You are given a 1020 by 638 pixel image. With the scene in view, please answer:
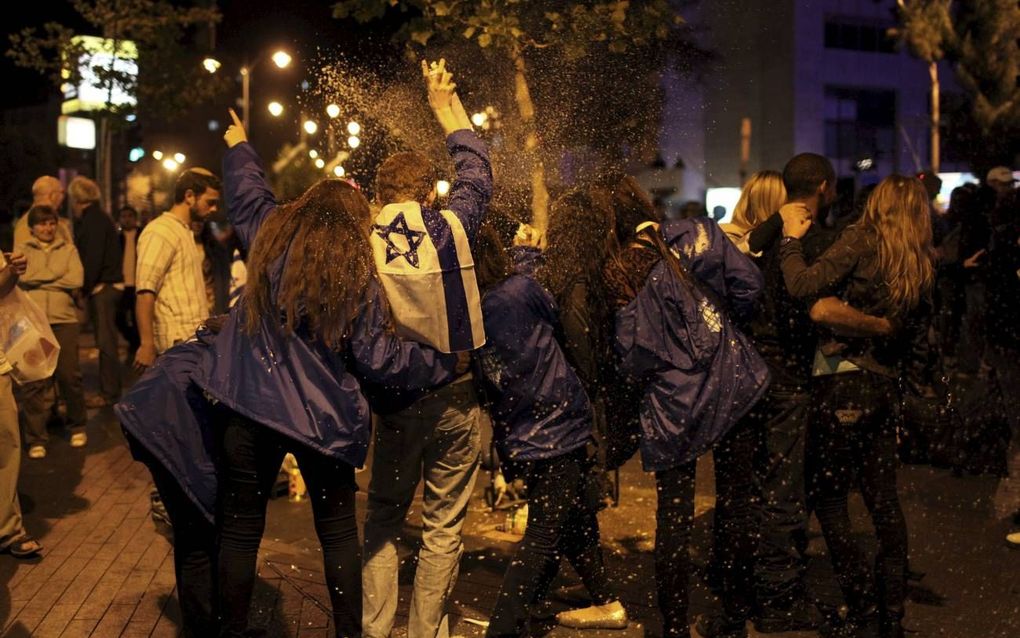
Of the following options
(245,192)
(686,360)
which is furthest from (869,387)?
(245,192)

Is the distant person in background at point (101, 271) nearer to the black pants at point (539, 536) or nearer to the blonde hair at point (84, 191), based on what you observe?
the blonde hair at point (84, 191)

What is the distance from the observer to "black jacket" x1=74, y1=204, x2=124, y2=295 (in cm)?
1084

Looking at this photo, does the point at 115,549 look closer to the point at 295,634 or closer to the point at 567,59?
the point at 295,634

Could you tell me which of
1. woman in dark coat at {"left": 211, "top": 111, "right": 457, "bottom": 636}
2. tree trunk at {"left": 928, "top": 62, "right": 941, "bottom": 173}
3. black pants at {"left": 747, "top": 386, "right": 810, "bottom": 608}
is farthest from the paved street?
tree trunk at {"left": 928, "top": 62, "right": 941, "bottom": 173}

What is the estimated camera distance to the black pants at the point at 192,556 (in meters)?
4.45

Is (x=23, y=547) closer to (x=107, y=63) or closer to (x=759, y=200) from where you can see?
(x=759, y=200)

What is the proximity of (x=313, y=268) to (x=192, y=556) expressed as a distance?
133cm

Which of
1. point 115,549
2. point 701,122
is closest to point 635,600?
point 115,549

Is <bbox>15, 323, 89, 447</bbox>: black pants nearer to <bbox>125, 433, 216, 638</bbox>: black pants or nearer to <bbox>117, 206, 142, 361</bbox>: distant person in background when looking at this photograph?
<bbox>117, 206, 142, 361</bbox>: distant person in background

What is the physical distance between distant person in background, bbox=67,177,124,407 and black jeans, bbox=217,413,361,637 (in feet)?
22.8

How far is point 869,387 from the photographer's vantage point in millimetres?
4930

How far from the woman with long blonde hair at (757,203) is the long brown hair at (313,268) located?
6.95 feet

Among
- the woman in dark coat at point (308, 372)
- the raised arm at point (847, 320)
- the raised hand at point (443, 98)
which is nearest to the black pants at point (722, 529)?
the raised arm at point (847, 320)

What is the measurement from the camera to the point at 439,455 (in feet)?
14.9
